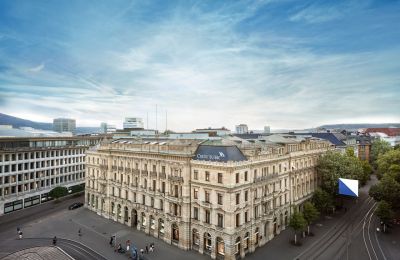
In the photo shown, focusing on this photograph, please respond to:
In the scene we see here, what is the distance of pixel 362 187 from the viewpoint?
11406cm

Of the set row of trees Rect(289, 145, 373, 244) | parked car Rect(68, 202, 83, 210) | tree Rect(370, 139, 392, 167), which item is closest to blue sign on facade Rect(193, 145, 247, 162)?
row of trees Rect(289, 145, 373, 244)

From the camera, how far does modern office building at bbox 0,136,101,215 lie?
88.4 metres

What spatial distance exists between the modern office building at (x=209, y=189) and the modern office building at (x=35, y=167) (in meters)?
31.4

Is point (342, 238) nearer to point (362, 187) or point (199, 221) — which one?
point (199, 221)

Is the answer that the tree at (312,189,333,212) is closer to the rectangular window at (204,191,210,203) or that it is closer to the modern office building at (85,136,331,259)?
the modern office building at (85,136,331,259)

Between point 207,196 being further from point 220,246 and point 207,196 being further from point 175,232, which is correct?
point 175,232

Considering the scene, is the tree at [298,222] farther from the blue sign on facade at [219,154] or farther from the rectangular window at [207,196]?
the rectangular window at [207,196]

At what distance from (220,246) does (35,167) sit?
3058 inches

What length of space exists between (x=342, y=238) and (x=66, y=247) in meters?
66.7

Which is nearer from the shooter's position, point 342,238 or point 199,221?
point 199,221

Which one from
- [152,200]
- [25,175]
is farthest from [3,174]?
[152,200]

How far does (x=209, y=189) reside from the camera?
5797 centimetres

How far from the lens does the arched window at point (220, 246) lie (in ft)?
184

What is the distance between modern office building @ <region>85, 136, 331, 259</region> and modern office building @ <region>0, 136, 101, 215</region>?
31.4m
